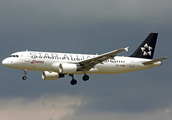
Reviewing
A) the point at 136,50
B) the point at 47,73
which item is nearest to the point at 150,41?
the point at 136,50

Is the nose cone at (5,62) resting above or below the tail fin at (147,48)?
below

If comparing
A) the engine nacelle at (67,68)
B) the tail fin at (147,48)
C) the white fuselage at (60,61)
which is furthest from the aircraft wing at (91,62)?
the tail fin at (147,48)

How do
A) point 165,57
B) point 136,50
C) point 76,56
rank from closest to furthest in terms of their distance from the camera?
point 165,57 → point 76,56 → point 136,50

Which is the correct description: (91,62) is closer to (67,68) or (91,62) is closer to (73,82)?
(67,68)

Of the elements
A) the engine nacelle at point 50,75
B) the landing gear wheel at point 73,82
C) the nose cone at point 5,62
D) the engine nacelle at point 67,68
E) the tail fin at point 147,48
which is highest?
the tail fin at point 147,48

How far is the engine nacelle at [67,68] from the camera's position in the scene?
66812 mm

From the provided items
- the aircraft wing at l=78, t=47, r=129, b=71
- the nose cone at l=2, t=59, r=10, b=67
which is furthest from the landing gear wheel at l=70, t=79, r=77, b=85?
the nose cone at l=2, t=59, r=10, b=67

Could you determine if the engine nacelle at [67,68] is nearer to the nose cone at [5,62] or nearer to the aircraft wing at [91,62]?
the aircraft wing at [91,62]

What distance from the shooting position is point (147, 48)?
257 feet

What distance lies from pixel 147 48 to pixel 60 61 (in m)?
20.4

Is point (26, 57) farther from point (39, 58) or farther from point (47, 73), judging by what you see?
point (47, 73)

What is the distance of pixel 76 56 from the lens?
69938mm

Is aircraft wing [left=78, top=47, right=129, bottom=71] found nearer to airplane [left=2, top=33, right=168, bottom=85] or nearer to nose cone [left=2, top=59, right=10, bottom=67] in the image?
airplane [left=2, top=33, right=168, bottom=85]

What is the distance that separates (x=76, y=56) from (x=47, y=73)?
24.5 ft
